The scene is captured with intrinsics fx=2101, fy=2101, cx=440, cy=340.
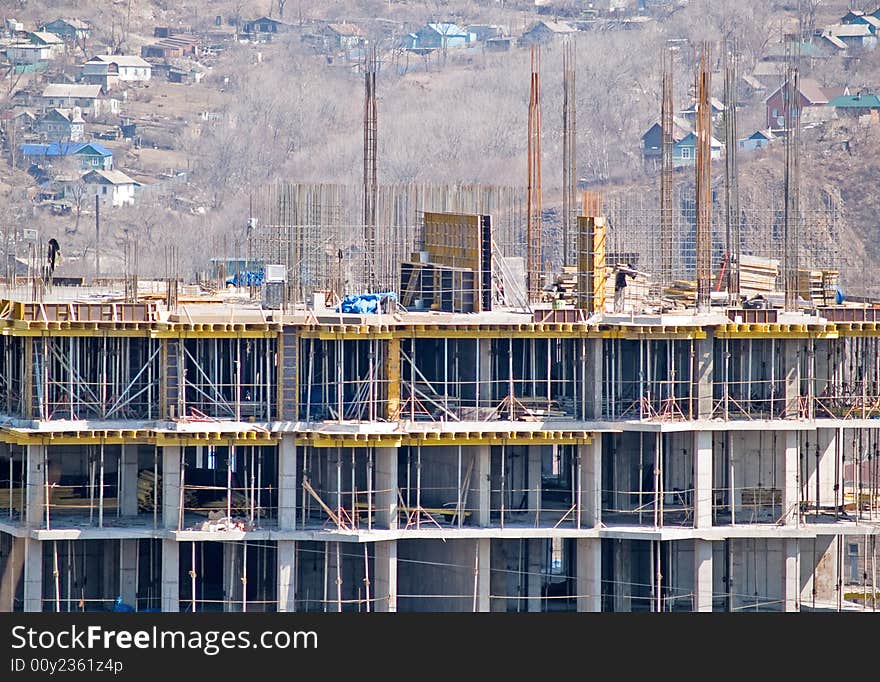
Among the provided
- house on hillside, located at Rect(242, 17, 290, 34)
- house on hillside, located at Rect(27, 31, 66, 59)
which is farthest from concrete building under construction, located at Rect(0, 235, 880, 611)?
house on hillside, located at Rect(242, 17, 290, 34)

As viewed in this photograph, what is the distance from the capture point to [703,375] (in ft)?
152

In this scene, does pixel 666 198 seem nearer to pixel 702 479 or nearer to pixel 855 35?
pixel 702 479

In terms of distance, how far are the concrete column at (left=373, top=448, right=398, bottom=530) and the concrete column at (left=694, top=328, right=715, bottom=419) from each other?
6.80 metres

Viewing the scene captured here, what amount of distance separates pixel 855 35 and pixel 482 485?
449ft

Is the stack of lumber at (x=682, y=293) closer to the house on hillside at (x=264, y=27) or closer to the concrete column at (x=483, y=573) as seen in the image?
the concrete column at (x=483, y=573)

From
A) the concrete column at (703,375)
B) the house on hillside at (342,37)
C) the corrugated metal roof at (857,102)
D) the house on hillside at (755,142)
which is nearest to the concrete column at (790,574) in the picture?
the concrete column at (703,375)

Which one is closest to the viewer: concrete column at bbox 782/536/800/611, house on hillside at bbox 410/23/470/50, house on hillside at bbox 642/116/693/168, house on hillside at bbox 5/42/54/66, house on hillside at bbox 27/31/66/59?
concrete column at bbox 782/536/800/611

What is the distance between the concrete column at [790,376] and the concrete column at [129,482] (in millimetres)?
14462

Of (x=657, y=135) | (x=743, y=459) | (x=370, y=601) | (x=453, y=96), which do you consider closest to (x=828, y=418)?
(x=743, y=459)

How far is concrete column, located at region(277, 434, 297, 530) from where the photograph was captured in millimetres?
45375

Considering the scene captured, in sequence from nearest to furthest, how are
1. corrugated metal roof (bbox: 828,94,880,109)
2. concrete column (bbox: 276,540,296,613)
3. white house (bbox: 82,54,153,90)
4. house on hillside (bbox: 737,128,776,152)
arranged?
concrete column (bbox: 276,540,296,613), house on hillside (bbox: 737,128,776,152), corrugated metal roof (bbox: 828,94,880,109), white house (bbox: 82,54,153,90)

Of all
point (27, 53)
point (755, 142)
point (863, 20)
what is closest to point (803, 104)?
point (755, 142)

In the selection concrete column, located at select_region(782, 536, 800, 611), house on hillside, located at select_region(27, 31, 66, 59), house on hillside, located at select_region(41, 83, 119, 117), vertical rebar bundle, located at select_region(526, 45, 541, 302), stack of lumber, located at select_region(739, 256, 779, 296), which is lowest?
concrete column, located at select_region(782, 536, 800, 611)

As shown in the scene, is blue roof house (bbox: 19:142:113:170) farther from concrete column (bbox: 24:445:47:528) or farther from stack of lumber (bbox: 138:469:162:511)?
concrete column (bbox: 24:445:47:528)
